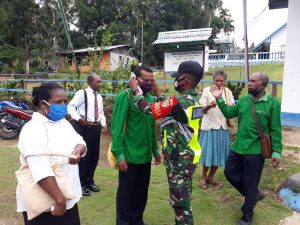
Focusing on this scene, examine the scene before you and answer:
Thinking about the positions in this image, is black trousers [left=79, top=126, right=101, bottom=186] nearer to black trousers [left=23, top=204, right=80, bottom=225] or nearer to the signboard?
black trousers [left=23, top=204, right=80, bottom=225]

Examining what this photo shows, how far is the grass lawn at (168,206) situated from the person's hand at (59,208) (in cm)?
167

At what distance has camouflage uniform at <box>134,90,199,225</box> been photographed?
261 centimetres

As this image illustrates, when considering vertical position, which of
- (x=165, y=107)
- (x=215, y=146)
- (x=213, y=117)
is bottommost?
(x=215, y=146)

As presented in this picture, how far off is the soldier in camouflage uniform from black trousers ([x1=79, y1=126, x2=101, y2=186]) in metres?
1.73

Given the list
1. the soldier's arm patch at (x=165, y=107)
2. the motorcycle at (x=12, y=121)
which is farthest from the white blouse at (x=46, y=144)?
the motorcycle at (x=12, y=121)

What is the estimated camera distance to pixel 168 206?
3873 mm

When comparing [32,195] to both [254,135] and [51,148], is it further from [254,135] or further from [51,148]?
[254,135]

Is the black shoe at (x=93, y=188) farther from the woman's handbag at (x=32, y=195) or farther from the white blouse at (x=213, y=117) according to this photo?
the woman's handbag at (x=32, y=195)

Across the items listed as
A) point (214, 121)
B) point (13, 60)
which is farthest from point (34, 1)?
point (214, 121)

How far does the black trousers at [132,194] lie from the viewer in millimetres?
3020

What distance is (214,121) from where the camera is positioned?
13.5ft

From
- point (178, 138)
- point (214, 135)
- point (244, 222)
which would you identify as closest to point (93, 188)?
point (214, 135)

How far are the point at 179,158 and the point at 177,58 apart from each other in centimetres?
805

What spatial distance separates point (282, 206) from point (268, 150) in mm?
1122
